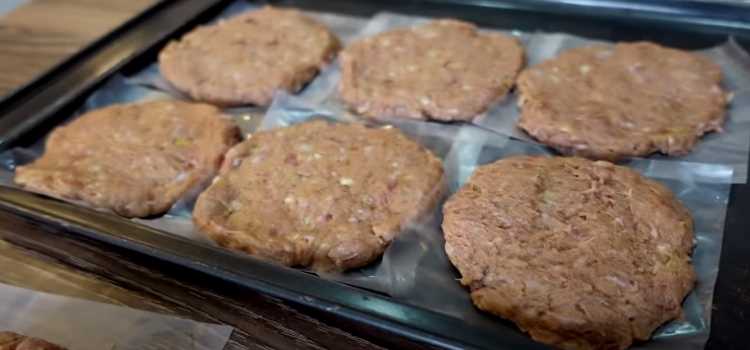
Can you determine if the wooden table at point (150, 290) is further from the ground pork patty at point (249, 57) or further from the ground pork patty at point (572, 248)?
the ground pork patty at point (249, 57)

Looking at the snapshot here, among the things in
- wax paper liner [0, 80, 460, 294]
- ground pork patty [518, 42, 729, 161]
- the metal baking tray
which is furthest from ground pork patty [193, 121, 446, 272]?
ground pork patty [518, 42, 729, 161]

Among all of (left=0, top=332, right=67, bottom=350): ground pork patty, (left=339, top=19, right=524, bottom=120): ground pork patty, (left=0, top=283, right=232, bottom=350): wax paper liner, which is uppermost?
(left=0, top=332, right=67, bottom=350): ground pork patty

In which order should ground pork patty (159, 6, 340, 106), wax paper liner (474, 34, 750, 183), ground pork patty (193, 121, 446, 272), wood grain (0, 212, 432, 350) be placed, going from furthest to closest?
1. ground pork patty (159, 6, 340, 106)
2. wax paper liner (474, 34, 750, 183)
3. ground pork patty (193, 121, 446, 272)
4. wood grain (0, 212, 432, 350)

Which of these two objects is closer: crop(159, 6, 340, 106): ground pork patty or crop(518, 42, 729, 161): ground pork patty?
crop(518, 42, 729, 161): ground pork patty

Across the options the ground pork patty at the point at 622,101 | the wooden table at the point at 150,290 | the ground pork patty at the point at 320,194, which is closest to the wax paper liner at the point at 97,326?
the wooden table at the point at 150,290

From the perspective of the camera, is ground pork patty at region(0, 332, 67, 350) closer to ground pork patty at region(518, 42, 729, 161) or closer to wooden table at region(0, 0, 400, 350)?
wooden table at region(0, 0, 400, 350)
